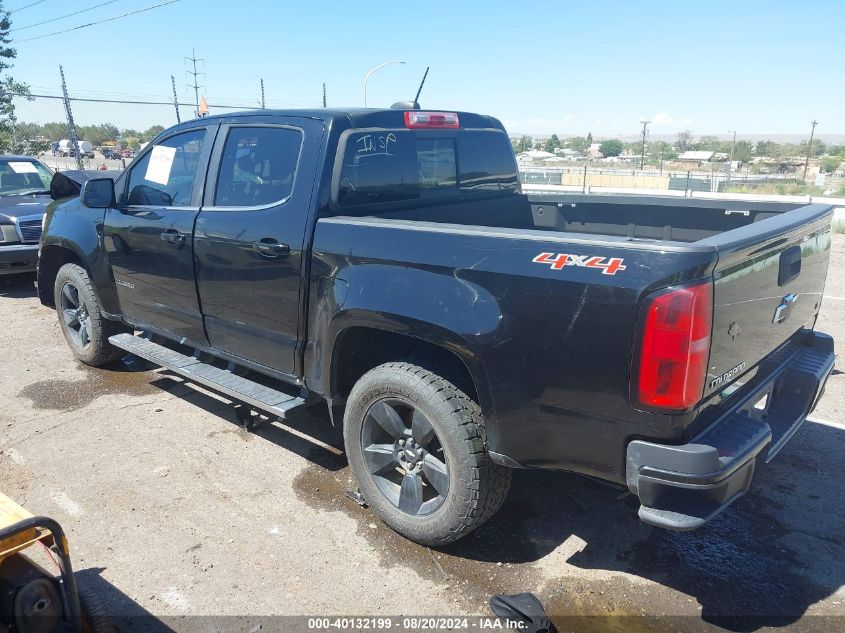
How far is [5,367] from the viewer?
5.57 meters

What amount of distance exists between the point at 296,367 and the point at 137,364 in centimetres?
273

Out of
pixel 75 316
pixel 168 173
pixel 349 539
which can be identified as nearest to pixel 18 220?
pixel 75 316

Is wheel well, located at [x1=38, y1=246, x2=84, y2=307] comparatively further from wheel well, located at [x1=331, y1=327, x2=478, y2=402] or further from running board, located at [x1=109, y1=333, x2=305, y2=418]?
wheel well, located at [x1=331, y1=327, x2=478, y2=402]

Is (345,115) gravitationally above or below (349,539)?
above

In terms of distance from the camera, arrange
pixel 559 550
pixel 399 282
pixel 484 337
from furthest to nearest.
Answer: pixel 559 550, pixel 399 282, pixel 484 337

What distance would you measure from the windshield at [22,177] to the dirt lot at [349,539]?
5913 mm

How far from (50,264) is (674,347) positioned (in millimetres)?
5557

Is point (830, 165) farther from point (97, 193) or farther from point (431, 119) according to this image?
point (97, 193)

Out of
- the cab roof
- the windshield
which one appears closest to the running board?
the cab roof

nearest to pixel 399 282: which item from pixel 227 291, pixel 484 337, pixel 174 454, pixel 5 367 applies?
pixel 484 337

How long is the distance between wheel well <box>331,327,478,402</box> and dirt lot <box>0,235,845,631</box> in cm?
72

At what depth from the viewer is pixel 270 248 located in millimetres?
3363

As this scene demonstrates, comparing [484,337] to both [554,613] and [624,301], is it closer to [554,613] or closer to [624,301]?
[624,301]

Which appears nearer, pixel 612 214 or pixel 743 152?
pixel 612 214
